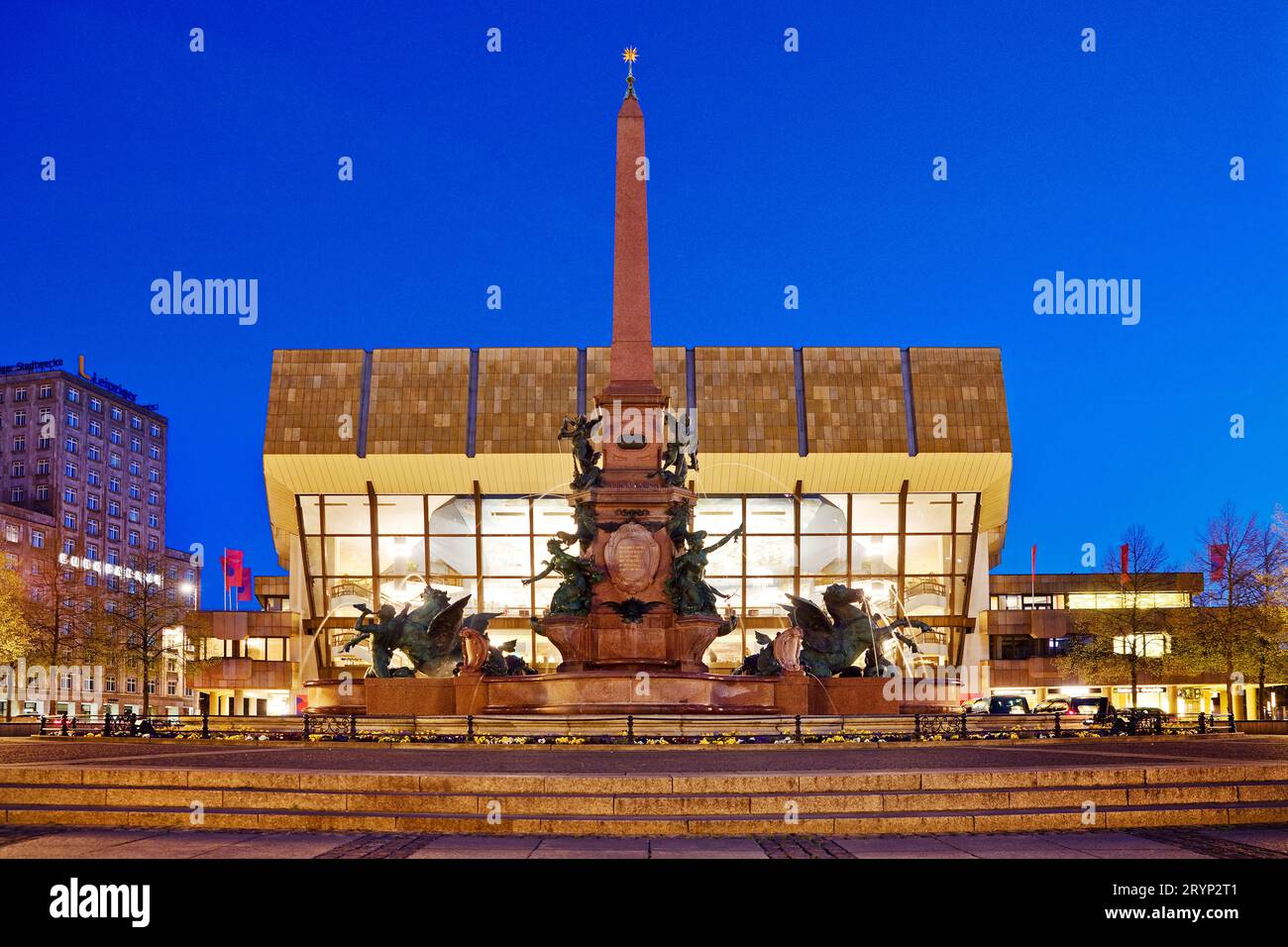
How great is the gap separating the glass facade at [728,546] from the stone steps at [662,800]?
50049 mm

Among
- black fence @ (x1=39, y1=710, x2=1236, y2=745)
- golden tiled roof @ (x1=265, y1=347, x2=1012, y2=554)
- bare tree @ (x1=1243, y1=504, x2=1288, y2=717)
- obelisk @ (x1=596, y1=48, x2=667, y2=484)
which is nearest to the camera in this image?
black fence @ (x1=39, y1=710, x2=1236, y2=745)

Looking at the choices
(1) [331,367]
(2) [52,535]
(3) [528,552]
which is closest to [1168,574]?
(3) [528,552]

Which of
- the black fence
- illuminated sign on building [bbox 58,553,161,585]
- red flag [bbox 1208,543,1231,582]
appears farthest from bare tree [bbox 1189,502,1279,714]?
illuminated sign on building [bbox 58,553,161,585]

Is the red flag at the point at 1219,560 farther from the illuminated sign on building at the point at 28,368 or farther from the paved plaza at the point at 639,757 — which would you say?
the illuminated sign on building at the point at 28,368

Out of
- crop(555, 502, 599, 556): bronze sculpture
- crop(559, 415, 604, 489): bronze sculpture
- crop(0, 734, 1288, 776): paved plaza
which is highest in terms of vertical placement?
crop(559, 415, 604, 489): bronze sculpture

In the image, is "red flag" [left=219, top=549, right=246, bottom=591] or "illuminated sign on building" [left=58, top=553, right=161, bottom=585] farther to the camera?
"illuminated sign on building" [left=58, top=553, right=161, bottom=585]

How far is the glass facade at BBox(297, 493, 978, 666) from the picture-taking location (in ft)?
211

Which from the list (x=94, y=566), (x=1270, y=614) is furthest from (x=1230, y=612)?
(x=94, y=566)

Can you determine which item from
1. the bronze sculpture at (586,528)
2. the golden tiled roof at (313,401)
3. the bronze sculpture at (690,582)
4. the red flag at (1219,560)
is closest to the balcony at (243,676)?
the golden tiled roof at (313,401)

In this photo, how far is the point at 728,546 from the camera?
64.8m

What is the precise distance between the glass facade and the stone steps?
5005 centimetres

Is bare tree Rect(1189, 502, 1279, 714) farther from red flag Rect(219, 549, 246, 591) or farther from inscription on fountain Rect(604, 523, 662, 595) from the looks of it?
red flag Rect(219, 549, 246, 591)

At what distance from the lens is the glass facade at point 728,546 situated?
2532 inches
